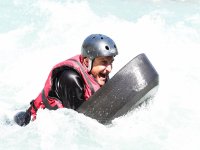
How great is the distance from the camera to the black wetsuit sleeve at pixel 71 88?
4.18m

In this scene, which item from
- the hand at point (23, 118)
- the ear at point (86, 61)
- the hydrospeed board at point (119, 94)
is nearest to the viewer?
the hydrospeed board at point (119, 94)

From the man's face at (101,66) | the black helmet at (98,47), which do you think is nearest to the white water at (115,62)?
the man's face at (101,66)

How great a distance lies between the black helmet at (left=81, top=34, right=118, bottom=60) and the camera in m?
4.30

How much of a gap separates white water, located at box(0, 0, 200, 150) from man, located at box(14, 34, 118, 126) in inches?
5.1

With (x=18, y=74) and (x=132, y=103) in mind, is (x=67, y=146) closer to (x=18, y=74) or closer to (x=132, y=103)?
(x=132, y=103)

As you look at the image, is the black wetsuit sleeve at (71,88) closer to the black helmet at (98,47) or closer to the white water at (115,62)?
the white water at (115,62)

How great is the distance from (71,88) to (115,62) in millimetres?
4317

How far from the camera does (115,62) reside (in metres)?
8.45

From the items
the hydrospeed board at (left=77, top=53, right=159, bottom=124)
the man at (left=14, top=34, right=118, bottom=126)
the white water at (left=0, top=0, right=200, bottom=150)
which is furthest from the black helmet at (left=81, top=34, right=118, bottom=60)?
the white water at (left=0, top=0, right=200, bottom=150)

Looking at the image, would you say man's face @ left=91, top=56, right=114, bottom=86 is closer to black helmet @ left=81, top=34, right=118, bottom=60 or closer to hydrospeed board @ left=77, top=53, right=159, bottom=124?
black helmet @ left=81, top=34, right=118, bottom=60

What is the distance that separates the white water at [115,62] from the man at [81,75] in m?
0.13

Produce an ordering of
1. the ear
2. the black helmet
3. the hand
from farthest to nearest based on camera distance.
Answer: the hand → the ear → the black helmet

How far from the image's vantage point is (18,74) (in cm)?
798

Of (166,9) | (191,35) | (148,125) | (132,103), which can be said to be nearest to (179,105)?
(148,125)
